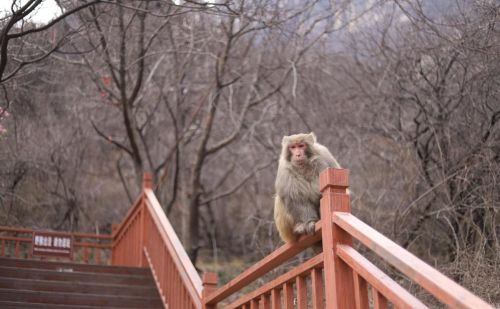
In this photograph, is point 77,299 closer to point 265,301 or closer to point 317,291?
point 265,301

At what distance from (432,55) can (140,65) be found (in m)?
4.38

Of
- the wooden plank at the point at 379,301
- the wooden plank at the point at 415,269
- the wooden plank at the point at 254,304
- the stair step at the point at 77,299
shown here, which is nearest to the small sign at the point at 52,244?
the stair step at the point at 77,299

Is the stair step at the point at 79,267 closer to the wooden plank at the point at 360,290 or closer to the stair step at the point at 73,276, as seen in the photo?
the stair step at the point at 73,276

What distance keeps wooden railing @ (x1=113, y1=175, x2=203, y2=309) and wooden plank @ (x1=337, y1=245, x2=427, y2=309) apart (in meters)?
2.58

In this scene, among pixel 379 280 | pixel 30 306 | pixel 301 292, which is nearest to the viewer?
pixel 379 280

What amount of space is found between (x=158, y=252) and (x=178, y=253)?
138cm

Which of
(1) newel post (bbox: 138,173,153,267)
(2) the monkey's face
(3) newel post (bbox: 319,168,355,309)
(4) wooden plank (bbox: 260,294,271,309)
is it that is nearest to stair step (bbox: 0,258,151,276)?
(1) newel post (bbox: 138,173,153,267)

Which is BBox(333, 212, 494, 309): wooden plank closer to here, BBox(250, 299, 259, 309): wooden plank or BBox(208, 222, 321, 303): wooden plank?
BBox(208, 222, 321, 303): wooden plank

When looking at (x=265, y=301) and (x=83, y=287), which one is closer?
(x=265, y=301)

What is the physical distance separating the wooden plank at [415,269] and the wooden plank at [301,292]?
2.01ft

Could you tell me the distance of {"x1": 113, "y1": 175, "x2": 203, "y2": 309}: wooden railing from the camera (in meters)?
6.43

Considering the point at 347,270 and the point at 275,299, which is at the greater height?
the point at 347,270

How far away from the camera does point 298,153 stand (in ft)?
15.4

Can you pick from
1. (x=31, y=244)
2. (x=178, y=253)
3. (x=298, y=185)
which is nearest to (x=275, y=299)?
(x=298, y=185)
